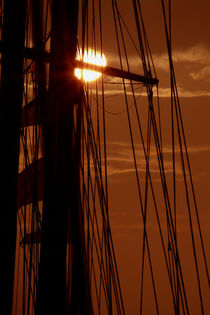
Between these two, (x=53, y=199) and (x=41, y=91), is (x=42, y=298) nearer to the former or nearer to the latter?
(x=53, y=199)

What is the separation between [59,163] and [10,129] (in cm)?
74

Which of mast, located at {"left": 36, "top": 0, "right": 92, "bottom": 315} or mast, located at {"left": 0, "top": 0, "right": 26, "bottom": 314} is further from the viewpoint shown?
mast, located at {"left": 0, "top": 0, "right": 26, "bottom": 314}

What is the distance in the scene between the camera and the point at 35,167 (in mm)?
5344

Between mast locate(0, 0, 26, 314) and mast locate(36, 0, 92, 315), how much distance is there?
35 centimetres

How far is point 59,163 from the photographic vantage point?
4629 mm

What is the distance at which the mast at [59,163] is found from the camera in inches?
175

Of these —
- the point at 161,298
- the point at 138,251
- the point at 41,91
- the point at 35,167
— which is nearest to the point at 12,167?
the point at 35,167

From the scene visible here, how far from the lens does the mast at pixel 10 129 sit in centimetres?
486

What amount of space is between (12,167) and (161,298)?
869 inches

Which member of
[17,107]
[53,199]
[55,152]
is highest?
[17,107]

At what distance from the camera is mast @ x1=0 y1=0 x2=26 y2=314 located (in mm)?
4855

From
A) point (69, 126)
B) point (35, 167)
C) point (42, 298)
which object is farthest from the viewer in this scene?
point (35, 167)

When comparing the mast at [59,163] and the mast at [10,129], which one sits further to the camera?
the mast at [10,129]

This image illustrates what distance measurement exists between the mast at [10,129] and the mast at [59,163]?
0.35 meters
